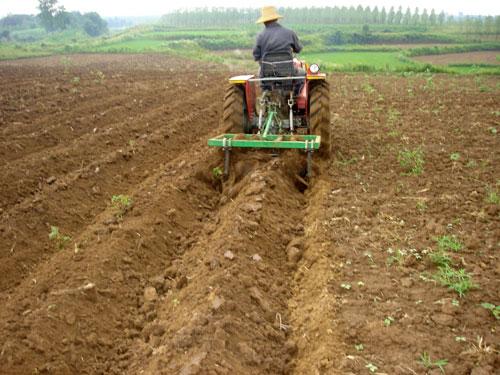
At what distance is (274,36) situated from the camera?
255 inches

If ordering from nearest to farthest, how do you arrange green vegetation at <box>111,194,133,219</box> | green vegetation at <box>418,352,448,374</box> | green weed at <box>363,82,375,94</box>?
green vegetation at <box>418,352,448,374</box> < green vegetation at <box>111,194,133,219</box> < green weed at <box>363,82,375,94</box>

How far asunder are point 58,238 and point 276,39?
3.50m

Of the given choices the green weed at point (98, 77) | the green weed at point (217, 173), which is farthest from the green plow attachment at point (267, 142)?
the green weed at point (98, 77)

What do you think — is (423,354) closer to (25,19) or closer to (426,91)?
(426,91)

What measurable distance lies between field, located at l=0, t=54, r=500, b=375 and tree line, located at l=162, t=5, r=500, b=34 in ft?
129

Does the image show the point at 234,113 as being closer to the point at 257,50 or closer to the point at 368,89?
the point at 257,50

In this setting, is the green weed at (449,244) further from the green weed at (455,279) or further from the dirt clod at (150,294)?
the dirt clod at (150,294)

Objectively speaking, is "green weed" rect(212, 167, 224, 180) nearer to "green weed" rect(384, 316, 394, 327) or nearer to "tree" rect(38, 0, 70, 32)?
"green weed" rect(384, 316, 394, 327)

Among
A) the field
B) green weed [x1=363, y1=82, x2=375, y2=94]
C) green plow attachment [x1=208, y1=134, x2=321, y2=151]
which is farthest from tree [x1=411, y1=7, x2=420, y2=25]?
green plow attachment [x1=208, y1=134, x2=321, y2=151]

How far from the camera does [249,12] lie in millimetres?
67375


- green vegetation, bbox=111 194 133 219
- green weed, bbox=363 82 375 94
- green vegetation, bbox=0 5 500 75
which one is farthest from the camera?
green vegetation, bbox=0 5 500 75

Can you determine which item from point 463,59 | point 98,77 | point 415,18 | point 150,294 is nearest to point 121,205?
point 150,294

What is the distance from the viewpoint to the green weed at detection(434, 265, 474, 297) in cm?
386

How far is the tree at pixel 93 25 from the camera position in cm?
5900
